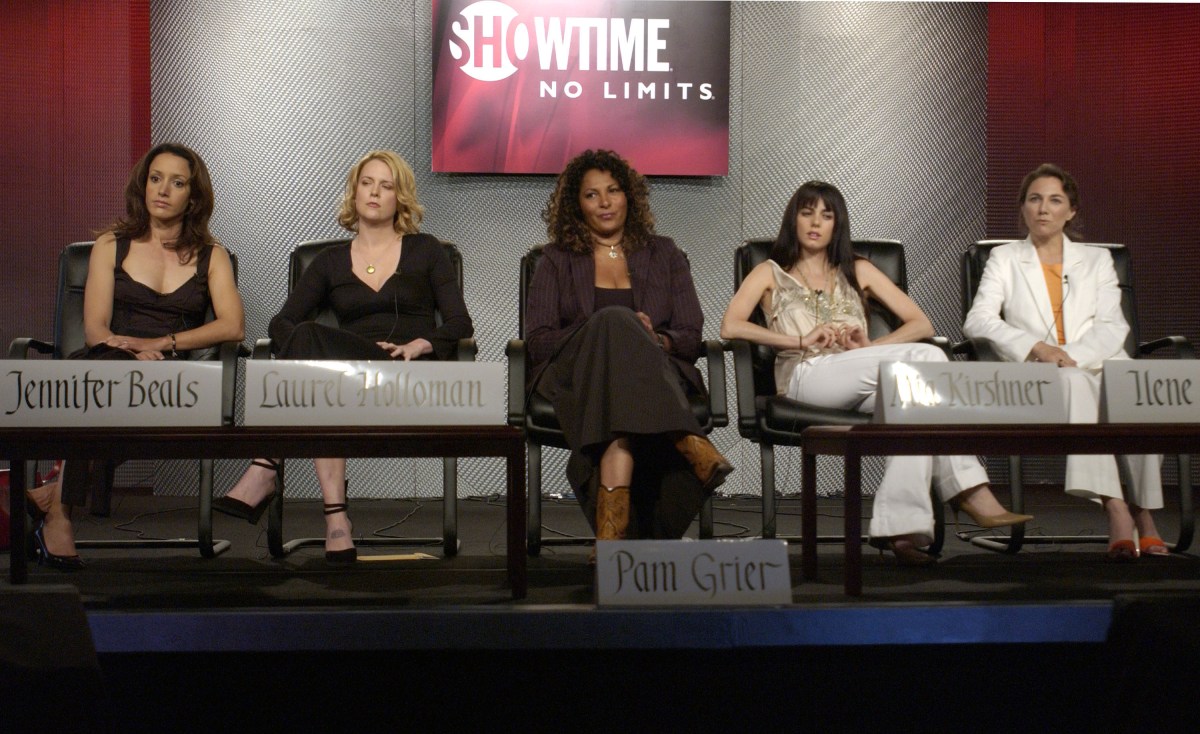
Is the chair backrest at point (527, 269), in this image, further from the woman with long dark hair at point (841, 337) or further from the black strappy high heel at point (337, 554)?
the black strappy high heel at point (337, 554)

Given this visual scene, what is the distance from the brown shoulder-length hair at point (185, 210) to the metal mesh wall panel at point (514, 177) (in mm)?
1333

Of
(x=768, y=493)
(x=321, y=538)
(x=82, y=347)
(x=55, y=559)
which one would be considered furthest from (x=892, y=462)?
(x=82, y=347)

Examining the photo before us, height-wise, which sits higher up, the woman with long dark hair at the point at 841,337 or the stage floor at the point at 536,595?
the woman with long dark hair at the point at 841,337

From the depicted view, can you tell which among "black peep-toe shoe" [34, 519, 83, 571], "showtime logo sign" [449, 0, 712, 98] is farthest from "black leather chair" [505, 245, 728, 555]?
"showtime logo sign" [449, 0, 712, 98]

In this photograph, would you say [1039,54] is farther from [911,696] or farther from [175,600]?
[175,600]

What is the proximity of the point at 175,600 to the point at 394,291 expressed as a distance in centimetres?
129

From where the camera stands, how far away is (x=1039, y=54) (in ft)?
15.5

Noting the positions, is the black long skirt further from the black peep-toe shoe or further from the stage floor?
the black peep-toe shoe

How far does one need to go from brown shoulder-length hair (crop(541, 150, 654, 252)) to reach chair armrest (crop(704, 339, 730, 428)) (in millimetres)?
460

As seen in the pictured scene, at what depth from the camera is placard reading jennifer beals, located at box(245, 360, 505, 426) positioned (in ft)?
6.44

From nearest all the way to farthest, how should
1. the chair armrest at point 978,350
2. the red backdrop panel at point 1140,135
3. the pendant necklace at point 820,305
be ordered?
the chair armrest at point 978,350 → the pendant necklace at point 820,305 → the red backdrop panel at point 1140,135

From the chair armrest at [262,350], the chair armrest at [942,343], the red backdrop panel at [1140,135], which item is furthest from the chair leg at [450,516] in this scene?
the red backdrop panel at [1140,135]

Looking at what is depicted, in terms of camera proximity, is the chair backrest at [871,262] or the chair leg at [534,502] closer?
the chair leg at [534,502]

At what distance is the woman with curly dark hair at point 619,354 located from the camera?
2.36 metres
